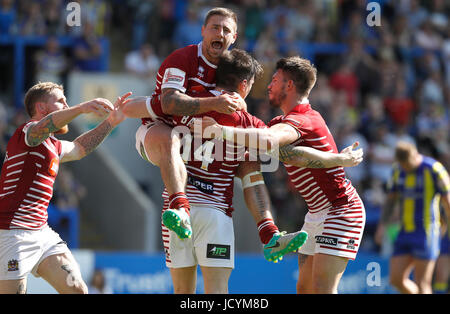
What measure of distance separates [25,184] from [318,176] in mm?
2596

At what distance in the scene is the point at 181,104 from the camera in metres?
6.54

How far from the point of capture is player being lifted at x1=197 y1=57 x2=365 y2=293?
22.3ft

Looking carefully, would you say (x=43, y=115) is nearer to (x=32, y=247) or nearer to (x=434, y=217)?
(x=32, y=247)

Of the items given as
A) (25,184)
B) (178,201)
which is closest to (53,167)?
(25,184)

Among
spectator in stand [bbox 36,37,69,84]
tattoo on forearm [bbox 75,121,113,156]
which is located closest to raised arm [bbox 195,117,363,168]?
tattoo on forearm [bbox 75,121,113,156]

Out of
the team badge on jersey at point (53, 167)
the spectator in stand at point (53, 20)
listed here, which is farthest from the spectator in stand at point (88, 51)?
the team badge on jersey at point (53, 167)

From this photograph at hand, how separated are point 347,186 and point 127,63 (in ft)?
31.5

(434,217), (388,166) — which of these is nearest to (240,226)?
(388,166)

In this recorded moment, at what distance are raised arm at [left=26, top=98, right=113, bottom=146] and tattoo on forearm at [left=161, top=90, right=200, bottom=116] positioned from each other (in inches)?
21.2

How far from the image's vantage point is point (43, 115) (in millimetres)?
6926

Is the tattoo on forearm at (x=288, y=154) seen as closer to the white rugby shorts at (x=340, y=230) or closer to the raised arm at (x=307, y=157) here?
the raised arm at (x=307, y=157)

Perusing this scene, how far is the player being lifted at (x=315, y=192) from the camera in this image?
6.79m

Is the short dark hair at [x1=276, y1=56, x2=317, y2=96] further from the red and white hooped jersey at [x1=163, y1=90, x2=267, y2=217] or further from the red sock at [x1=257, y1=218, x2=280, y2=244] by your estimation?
the red sock at [x1=257, y1=218, x2=280, y2=244]

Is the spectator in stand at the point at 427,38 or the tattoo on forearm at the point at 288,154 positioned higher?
the spectator in stand at the point at 427,38
